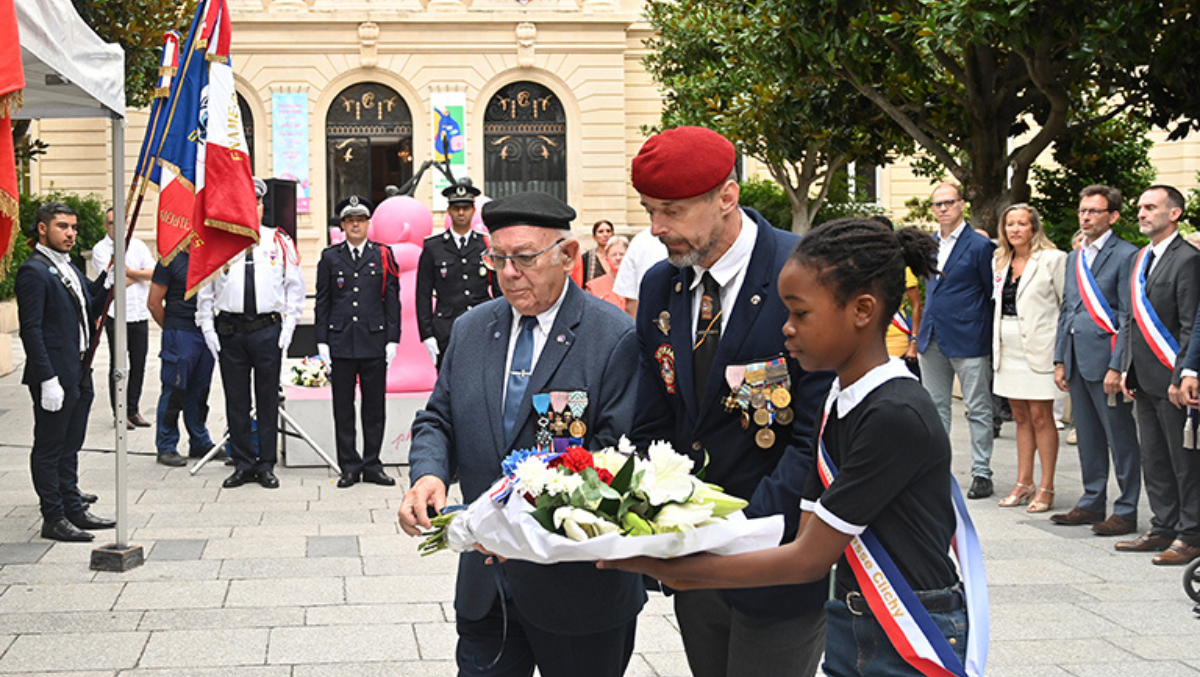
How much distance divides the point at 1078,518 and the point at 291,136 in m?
27.6

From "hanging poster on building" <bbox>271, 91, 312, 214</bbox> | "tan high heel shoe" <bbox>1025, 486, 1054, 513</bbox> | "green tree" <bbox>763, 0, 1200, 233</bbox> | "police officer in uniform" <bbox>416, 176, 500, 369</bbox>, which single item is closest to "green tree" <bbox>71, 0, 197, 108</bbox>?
"police officer in uniform" <bbox>416, 176, 500, 369</bbox>

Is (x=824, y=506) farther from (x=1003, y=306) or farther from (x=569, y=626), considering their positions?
(x=1003, y=306)

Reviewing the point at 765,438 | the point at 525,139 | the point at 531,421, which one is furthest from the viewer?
the point at 525,139

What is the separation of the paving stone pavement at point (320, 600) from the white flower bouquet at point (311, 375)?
1.96 meters

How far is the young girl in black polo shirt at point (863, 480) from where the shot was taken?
7.98 feet

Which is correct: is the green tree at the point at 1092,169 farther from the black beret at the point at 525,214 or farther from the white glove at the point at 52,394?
the black beret at the point at 525,214

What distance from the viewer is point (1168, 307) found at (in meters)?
7.15

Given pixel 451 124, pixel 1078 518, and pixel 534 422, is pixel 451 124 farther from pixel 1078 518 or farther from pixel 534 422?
pixel 534 422

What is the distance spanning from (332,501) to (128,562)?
2.24 meters

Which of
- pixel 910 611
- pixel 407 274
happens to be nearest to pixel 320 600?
pixel 910 611

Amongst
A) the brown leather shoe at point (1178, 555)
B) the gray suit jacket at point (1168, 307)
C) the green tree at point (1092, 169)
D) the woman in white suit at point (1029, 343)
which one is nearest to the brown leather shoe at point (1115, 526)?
the brown leather shoe at point (1178, 555)

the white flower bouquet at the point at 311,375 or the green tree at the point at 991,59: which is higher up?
the green tree at the point at 991,59

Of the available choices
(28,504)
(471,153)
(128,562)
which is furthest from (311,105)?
(128,562)

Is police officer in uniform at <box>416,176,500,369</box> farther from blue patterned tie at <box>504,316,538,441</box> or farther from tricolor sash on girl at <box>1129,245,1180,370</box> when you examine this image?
blue patterned tie at <box>504,316,538,441</box>
